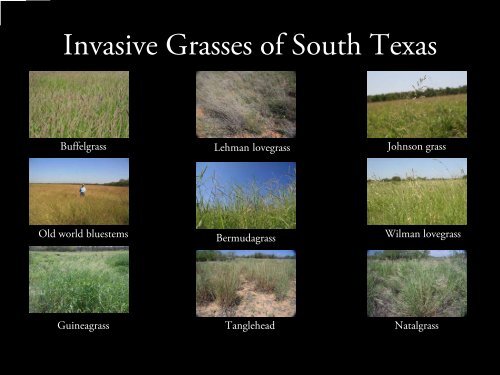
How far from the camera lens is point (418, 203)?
4484 mm

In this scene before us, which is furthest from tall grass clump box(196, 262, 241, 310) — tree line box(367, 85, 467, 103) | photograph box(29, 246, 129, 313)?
tree line box(367, 85, 467, 103)

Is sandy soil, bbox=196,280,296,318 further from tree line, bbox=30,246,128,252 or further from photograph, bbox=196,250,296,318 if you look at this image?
tree line, bbox=30,246,128,252

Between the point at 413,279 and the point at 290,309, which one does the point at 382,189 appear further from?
the point at 290,309

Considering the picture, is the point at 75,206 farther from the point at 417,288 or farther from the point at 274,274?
the point at 417,288

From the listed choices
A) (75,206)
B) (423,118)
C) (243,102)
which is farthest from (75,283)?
(423,118)

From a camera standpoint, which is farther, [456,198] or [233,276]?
[456,198]

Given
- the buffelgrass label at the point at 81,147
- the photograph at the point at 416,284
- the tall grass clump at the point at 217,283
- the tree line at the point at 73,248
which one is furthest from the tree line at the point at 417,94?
the tree line at the point at 73,248

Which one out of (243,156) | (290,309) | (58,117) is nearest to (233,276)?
(290,309)

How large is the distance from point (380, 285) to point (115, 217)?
260 centimetres

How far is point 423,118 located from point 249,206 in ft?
7.36

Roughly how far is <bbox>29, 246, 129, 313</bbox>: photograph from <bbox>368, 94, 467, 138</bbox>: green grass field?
291 cm

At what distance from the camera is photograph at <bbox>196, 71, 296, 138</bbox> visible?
13.9 ft

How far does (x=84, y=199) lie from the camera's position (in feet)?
13.9

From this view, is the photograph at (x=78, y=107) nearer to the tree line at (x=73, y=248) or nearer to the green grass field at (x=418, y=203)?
the tree line at (x=73, y=248)
